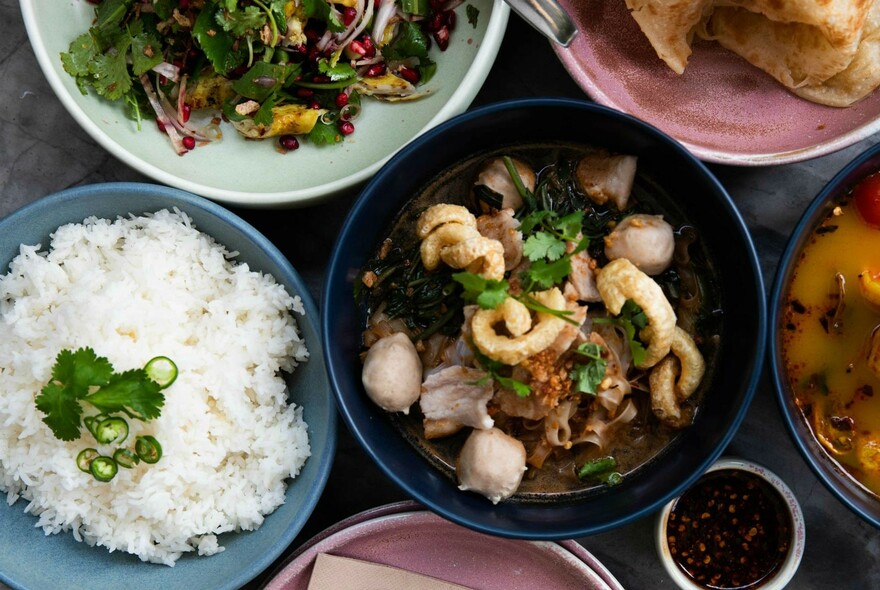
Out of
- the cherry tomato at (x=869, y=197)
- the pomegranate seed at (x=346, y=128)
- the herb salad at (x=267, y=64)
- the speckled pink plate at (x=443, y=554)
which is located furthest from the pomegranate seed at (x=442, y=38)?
the speckled pink plate at (x=443, y=554)

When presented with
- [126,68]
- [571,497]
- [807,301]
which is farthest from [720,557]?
[126,68]

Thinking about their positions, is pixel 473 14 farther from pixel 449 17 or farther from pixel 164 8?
pixel 164 8

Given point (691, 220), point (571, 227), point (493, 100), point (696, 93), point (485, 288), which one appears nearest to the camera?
point (485, 288)

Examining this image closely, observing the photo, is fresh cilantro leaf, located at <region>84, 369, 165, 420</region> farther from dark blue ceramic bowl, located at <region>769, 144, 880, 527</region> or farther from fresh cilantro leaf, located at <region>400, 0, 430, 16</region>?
dark blue ceramic bowl, located at <region>769, 144, 880, 527</region>

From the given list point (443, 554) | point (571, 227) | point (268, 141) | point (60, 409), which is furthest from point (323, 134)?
point (443, 554)

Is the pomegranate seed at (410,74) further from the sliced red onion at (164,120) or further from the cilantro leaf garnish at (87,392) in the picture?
the cilantro leaf garnish at (87,392)
